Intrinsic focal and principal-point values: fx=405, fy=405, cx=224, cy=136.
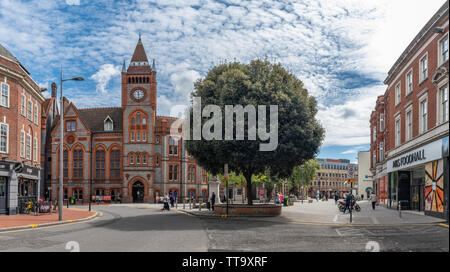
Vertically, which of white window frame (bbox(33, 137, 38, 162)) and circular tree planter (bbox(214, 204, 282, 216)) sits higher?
white window frame (bbox(33, 137, 38, 162))

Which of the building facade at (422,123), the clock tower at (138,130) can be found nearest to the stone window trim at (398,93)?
the building facade at (422,123)

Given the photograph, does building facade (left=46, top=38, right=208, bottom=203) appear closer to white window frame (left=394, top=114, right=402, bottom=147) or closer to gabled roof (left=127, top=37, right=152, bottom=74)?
gabled roof (left=127, top=37, right=152, bottom=74)

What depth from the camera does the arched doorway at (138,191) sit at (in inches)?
2680

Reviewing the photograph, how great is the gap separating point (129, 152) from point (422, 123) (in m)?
50.2

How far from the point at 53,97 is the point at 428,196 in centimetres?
7065

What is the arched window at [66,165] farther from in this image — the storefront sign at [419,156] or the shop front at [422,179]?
the storefront sign at [419,156]

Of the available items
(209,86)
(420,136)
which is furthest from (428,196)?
(209,86)

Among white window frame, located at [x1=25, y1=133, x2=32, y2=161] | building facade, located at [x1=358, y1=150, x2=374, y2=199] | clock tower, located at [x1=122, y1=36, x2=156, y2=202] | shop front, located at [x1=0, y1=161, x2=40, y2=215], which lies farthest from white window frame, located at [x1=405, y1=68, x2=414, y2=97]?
building facade, located at [x1=358, y1=150, x2=374, y2=199]

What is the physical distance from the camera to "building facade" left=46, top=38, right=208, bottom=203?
224 feet

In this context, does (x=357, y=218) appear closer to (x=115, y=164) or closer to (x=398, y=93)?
(x=398, y=93)

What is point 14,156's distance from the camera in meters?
31.2

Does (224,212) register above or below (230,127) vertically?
below

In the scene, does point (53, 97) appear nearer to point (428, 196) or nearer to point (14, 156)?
point (14, 156)
